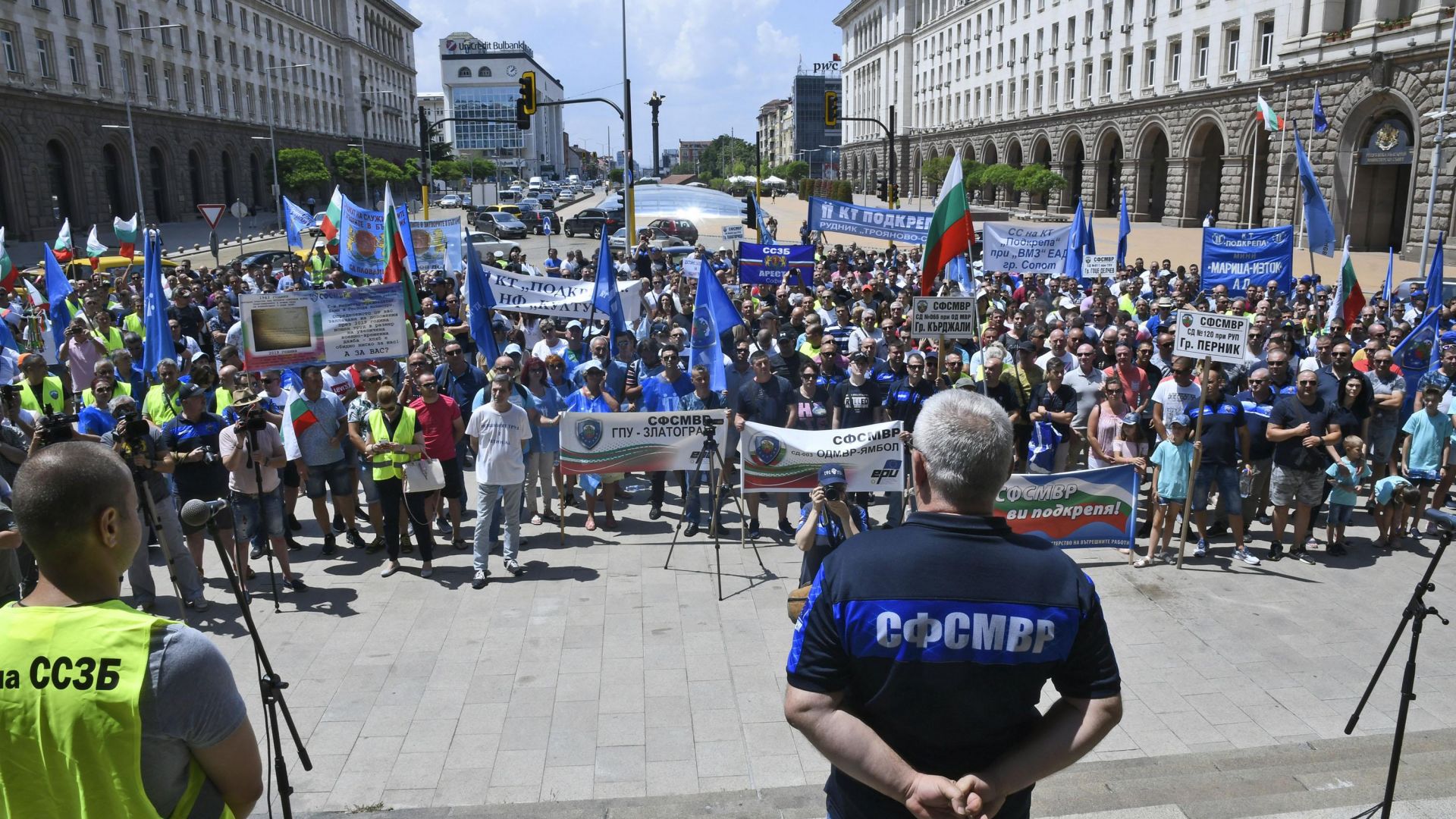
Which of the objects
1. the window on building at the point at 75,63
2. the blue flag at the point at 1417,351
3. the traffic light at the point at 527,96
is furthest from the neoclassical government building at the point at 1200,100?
the window on building at the point at 75,63

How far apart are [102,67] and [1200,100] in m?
52.5

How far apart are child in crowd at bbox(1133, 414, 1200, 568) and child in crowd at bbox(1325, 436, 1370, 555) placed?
131 cm

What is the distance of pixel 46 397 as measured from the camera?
951cm

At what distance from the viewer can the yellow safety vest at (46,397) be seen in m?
9.33

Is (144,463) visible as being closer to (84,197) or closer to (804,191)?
(84,197)


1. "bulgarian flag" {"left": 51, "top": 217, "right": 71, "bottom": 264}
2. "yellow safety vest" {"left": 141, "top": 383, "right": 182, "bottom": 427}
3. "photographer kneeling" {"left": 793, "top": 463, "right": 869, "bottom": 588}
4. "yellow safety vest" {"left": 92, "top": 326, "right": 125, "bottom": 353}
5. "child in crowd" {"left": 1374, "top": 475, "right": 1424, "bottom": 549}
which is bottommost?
"child in crowd" {"left": 1374, "top": 475, "right": 1424, "bottom": 549}

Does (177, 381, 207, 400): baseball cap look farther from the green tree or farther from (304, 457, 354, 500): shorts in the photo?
the green tree

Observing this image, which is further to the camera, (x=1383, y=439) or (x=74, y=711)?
(x=1383, y=439)

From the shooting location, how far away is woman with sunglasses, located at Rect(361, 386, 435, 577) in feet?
27.5

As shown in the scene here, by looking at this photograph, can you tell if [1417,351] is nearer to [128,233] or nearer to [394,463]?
[394,463]

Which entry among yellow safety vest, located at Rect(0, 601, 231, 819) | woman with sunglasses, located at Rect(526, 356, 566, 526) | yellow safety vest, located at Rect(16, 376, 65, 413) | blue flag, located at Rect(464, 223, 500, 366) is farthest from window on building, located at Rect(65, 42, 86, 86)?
yellow safety vest, located at Rect(0, 601, 231, 819)

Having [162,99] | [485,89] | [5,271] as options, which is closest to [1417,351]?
[5,271]

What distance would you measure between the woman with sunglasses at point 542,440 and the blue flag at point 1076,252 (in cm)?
1258

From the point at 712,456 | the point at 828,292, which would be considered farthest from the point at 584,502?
the point at 828,292
